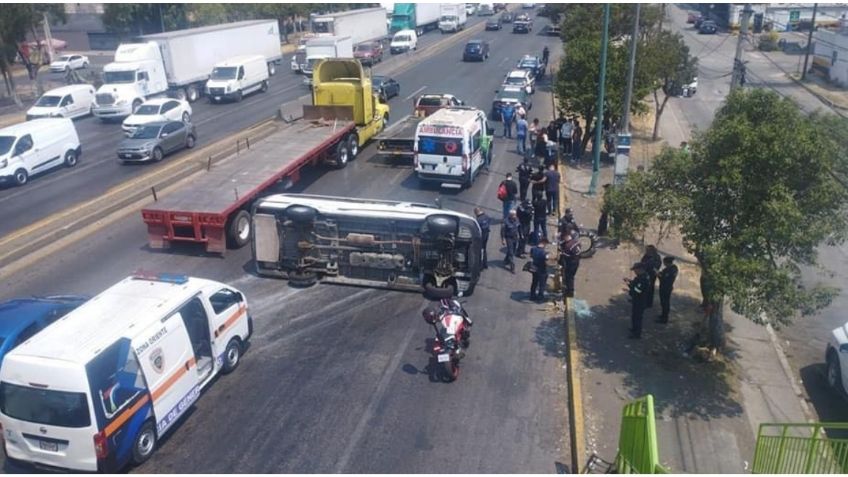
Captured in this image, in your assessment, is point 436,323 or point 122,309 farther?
point 436,323

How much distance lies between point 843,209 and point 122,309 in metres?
11.1

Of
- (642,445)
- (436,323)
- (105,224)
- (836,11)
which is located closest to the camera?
(642,445)

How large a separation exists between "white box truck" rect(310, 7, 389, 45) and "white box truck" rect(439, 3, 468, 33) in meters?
9.91

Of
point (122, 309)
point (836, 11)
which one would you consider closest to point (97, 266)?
point (122, 309)

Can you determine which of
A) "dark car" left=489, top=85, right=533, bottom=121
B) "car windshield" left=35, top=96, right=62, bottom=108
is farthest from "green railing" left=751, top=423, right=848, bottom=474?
"car windshield" left=35, top=96, right=62, bottom=108

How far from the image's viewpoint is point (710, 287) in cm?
1060

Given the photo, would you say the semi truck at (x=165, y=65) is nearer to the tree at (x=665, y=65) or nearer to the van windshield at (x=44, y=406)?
the tree at (x=665, y=65)

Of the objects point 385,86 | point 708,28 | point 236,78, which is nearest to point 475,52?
point 385,86

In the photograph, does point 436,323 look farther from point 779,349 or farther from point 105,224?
point 105,224

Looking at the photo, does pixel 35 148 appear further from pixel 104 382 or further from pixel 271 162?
pixel 104 382

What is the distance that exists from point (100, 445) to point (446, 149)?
1418 cm

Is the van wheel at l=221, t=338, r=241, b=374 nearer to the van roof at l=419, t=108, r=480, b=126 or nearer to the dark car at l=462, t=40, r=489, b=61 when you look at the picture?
the van roof at l=419, t=108, r=480, b=126

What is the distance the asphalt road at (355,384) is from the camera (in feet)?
31.9

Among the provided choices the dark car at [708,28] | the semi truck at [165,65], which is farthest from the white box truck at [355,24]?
the dark car at [708,28]
